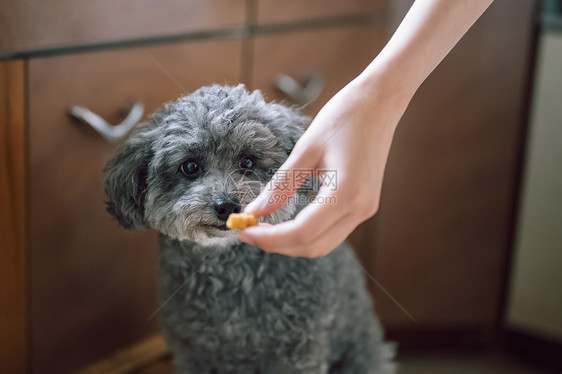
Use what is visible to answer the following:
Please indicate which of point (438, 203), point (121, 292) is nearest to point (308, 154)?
point (121, 292)

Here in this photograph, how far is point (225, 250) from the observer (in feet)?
2.75

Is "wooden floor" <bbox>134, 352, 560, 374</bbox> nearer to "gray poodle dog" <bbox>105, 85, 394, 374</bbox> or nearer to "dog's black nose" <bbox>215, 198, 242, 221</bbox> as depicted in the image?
"gray poodle dog" <bbox>105, 85, 394, 374</bbox>

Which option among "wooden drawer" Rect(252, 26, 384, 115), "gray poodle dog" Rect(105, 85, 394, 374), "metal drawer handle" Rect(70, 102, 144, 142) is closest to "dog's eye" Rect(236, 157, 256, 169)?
"gray poodle dog" Rect(105, 85, 394, 374)

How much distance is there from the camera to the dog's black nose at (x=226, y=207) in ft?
2.38

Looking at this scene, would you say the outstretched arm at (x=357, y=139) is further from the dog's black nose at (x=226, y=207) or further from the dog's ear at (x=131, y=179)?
the dog's ear at (x=131, y=179)

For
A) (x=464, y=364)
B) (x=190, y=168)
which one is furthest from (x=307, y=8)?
(x=464, y=364)

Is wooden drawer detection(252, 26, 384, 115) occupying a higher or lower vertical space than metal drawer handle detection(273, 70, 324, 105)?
higher

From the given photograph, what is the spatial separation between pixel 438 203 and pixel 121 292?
2.28 feet

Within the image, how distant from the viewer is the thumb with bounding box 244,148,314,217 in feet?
1.93

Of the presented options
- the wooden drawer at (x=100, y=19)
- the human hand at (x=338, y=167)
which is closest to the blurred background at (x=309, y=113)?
the wooden drawer at (x=100, y=19)

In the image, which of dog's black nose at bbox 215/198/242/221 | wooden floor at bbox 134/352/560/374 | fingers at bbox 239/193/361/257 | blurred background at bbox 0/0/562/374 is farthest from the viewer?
wooden floor at bbox 134/352/560/374

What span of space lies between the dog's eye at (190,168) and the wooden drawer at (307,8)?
44 centimetres

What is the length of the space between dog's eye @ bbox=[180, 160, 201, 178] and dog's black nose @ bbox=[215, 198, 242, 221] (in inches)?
2.3

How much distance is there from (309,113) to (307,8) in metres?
0.30
